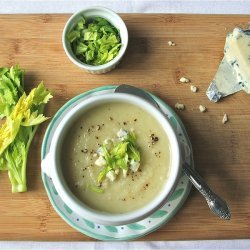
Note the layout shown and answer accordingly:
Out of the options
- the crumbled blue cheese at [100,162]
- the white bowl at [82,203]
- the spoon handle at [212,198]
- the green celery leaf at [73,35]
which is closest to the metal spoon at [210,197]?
the spoon handle at [212,198]

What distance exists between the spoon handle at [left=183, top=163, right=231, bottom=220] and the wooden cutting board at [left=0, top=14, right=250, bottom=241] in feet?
0.29

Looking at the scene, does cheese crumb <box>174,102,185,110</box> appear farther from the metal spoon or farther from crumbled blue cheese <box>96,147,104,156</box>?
crumbled blue cheese <box>96,147,104,156</box>

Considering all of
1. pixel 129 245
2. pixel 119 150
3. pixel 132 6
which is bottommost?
pixel 129 245

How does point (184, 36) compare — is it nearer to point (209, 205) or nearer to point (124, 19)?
point (124, 19)

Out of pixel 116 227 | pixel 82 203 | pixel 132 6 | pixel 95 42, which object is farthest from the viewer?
pixel 132 6

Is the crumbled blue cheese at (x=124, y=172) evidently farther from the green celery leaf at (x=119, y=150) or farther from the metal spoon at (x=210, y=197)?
the metal spoon at (x=210, y=197)

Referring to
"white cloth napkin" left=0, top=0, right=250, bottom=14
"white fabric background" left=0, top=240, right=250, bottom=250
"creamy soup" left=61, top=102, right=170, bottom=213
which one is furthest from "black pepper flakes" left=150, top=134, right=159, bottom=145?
"white cloth napkin" left=0, top=0, right=250, bottom=14

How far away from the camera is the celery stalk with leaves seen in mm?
1271

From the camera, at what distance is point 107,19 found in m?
1.37

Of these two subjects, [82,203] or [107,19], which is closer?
[82,203]

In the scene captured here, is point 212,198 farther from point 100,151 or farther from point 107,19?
point 107,19

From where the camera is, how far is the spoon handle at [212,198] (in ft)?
3.90

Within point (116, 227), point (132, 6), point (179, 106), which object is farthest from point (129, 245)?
point (132, 6)

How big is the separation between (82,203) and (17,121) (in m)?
0.33
